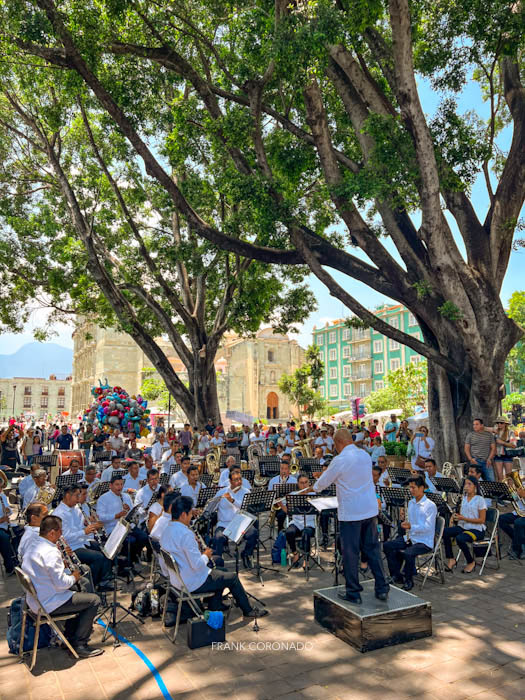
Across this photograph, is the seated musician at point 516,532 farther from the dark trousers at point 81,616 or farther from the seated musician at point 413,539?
the dark trousers at point 81,616

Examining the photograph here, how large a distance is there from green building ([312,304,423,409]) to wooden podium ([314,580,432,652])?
221 ft

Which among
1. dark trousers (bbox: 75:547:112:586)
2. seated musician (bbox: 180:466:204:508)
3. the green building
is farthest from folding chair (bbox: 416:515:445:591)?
the green building

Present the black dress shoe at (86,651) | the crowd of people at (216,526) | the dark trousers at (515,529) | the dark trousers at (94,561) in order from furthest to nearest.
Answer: the dark trousers at (515,529)
the dark trousers at (94,561)
the crowd of people at (216,526)
the black dress shoe at (86,651)

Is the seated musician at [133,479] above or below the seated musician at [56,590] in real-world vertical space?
above


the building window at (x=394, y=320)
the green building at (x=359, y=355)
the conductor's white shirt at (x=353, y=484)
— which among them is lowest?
the conductor's white shirt at (x=353, y=484)

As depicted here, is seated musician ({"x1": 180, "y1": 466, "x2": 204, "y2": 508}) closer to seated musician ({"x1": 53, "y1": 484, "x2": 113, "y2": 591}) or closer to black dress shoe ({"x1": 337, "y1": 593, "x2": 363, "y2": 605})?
seated musician ({"x1": 53, "y1": 484, "x2": 113, "y2": 591})

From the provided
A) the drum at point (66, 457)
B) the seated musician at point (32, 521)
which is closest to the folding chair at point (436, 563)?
the seated musician at point (32, 521)

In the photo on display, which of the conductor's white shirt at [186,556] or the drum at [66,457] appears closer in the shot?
the conductor's white shirt at [186,556]

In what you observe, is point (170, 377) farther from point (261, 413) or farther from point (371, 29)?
point (261, 413)

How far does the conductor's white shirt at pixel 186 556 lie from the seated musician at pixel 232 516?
2.10 meters

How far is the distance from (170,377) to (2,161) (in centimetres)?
1063

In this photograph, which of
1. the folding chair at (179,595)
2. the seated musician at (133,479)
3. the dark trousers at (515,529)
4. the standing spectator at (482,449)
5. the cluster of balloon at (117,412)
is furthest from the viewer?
the cluster of balloon at (117,412)

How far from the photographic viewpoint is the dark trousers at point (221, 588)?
5.93 meters

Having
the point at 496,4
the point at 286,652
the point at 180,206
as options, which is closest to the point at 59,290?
the point at 180,206
